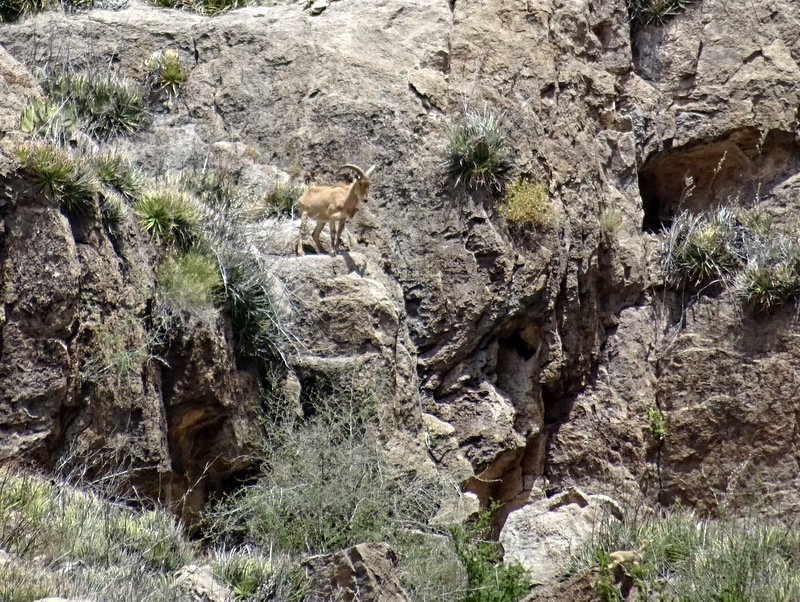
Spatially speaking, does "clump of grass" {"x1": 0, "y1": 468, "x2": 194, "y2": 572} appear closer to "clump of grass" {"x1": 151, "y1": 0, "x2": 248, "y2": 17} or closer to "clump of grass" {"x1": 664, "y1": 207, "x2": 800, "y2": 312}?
"clump of grass" {"x1": 151, "y1": 0, "x2": 248, "y2": 17}

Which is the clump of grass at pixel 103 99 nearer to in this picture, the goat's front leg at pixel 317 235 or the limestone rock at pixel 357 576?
the goat's front leg at pixel 317 235

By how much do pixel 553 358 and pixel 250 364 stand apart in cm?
406

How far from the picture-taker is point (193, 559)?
25.9 feet

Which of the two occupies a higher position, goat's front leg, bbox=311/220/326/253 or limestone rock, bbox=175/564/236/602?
goat's front leg, bbox=311/220/326/253

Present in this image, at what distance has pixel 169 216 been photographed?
365 inches

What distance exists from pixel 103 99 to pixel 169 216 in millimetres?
3590

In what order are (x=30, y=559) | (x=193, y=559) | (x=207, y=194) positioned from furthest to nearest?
1. (x=207, y=194)
2. (x=193, y=559)
3. (x=30, y=559)

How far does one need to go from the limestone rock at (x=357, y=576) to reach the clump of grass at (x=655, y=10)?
9.61 meters

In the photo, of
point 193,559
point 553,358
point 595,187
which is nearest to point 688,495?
point 553,358

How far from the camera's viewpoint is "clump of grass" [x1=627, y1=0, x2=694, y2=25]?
14531 millimetres

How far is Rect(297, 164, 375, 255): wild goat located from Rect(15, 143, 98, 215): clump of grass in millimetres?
2535

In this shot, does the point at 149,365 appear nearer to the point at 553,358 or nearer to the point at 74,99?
the point at 74,99

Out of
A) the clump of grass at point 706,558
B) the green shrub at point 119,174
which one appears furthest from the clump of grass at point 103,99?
the clump of grass at point 706,558

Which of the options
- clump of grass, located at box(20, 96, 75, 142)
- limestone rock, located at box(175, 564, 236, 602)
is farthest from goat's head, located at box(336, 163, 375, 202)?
limestone rock, located at box(175, 564, 236, 602)
